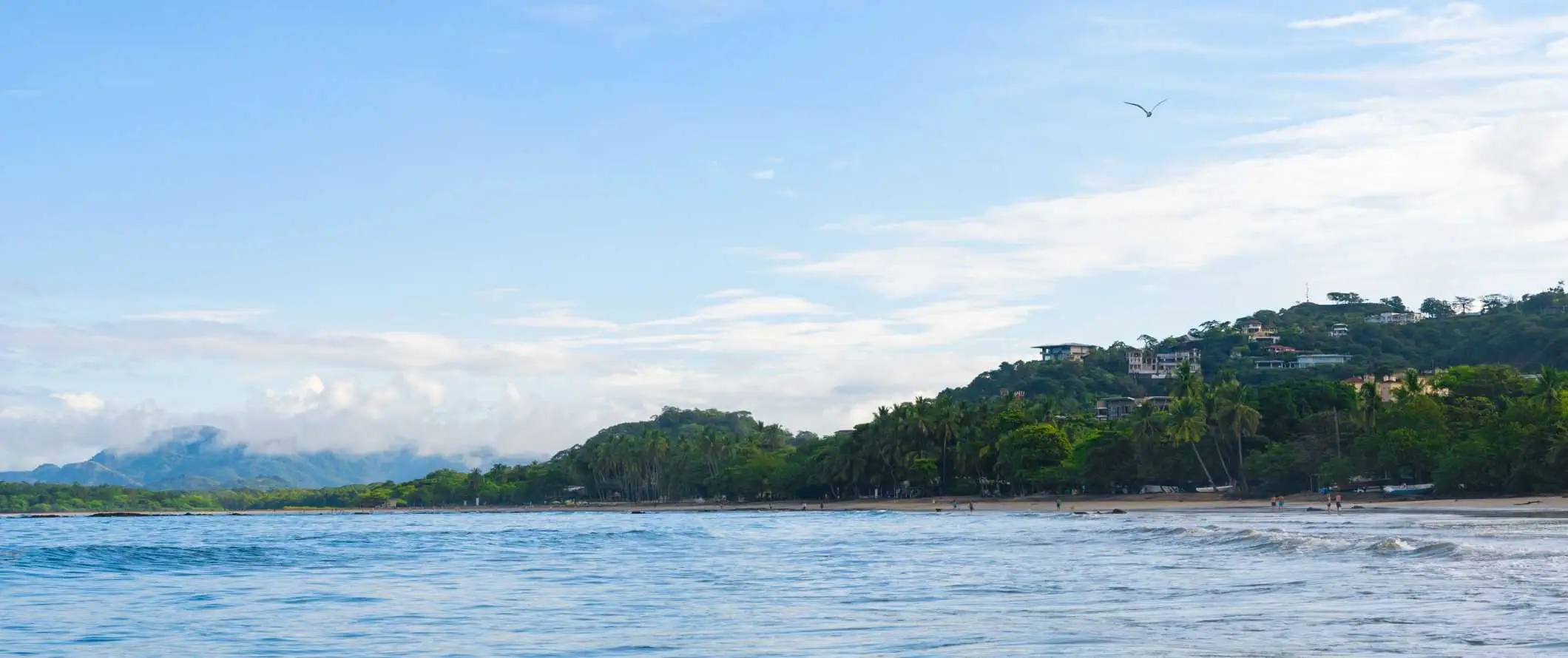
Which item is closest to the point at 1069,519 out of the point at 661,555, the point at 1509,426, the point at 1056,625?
the point at 1509,426

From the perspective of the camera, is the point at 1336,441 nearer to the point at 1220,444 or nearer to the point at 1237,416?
the point at 1237,416

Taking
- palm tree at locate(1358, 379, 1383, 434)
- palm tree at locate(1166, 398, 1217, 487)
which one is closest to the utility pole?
palm tree at locate(1358, 379, 1383, 434)

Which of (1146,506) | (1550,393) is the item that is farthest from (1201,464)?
(1550,393)

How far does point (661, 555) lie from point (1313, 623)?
31.7 meters

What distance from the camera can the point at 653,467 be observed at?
599ft

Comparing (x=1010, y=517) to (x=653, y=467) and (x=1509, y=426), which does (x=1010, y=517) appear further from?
(x=653, y=467)

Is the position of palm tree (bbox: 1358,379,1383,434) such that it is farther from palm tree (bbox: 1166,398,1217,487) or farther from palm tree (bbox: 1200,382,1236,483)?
palm tree (bbox: 1166,398,1217,487)

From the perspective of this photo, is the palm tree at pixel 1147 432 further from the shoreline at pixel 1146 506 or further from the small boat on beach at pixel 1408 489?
the small boat on beach at pixel 1408 489

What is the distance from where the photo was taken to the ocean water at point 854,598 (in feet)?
63.4

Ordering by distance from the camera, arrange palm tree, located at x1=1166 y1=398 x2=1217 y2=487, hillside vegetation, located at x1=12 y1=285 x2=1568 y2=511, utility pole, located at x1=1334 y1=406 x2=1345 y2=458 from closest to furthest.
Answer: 1. hillside vegetation, located at x1=12 y1=285 x2=1568 y2=511
2. utility pole, located at x1=1334 y1=406 x2=1345 y2=458
3. palm tree, located at x1=1166 y1=398 x2=1217 y2=487

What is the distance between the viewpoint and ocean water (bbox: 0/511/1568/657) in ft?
63.4

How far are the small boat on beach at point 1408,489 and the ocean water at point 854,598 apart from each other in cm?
3469

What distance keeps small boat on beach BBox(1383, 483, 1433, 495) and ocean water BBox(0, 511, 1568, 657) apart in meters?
34.7

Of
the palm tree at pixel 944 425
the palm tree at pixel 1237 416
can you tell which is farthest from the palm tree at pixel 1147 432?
the palm tree at pixel 944 425
